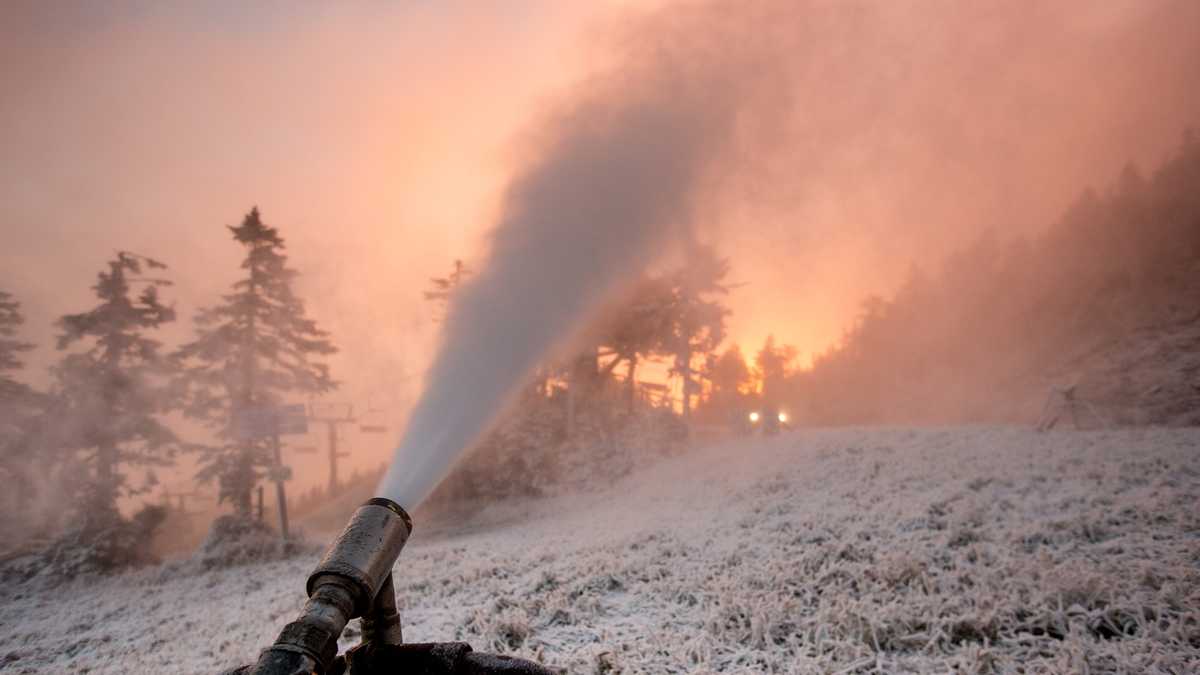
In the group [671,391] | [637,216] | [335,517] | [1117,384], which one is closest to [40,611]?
[335,517]

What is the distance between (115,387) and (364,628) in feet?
90.3

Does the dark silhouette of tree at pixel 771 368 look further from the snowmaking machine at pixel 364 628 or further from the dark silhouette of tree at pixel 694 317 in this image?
the snowmaking machine at pixel 364 628

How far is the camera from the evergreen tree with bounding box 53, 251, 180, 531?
2217 cm

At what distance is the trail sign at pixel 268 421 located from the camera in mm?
22031

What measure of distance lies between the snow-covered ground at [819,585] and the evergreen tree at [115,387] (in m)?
6.53

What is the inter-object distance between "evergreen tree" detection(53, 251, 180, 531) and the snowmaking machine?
84.8 ft

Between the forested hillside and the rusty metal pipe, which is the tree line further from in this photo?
the forested hillside

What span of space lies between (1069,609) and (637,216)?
55.3 ft

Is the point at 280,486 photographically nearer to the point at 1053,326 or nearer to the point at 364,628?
the point at 364,628

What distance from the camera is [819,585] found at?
811 cm

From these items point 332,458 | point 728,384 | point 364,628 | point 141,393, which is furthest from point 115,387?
point 728,384

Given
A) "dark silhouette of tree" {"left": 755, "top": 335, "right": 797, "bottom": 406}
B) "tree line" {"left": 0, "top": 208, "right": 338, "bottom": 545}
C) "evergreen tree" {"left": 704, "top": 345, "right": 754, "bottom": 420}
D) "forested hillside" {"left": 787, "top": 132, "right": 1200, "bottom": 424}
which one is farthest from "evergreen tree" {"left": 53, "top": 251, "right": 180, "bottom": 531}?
"dark silhouette of tree" {"left": 755, "top": 335, "right": 797, "bottom": 406}

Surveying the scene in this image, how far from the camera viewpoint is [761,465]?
21.5 metres

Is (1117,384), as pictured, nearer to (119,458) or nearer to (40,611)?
(40,611)
